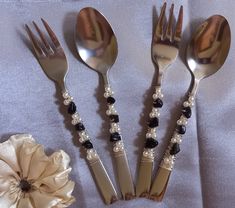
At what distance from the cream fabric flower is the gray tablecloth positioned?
0.04 metres

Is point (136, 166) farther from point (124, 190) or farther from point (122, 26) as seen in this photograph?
point (122, 26)

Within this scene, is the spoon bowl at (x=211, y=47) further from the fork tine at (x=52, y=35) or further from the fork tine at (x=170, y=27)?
the fork tine at (x=52, y=35)

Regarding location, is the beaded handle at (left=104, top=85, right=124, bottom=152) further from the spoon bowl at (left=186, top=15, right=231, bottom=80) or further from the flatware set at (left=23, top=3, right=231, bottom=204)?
the spoon bowl at (left=186, top=15, right=231, bottom=80)

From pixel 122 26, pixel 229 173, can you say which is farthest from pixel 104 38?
pixel 229 173

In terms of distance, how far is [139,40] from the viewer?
22.8 inches

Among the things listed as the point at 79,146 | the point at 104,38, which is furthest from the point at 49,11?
the point at 79,146

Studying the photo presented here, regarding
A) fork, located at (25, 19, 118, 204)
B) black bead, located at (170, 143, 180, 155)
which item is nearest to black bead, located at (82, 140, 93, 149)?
fork, located at (25, 19, 118, 204)

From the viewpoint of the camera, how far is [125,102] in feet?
1.84

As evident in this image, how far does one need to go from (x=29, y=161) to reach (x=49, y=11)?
21 centimetres

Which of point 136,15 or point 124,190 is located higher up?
point 136,15

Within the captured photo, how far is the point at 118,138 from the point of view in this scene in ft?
1.76

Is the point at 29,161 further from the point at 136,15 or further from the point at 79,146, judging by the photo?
the point at 136,15

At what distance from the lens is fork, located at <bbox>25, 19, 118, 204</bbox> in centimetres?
53

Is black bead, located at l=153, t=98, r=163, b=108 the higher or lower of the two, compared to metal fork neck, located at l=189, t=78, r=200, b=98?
lower
